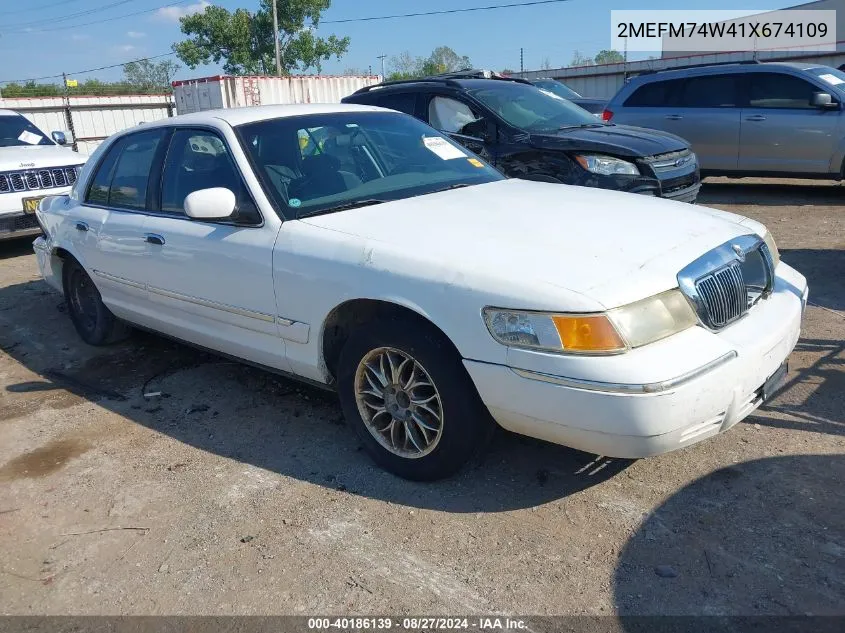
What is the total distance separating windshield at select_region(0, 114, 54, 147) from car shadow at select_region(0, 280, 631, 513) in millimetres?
4789

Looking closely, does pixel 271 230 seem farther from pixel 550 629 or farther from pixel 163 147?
pixel 550 629

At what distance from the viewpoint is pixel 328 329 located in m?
3.58

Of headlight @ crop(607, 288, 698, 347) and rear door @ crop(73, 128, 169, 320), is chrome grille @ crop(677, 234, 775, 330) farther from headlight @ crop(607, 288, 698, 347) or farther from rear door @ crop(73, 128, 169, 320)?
rear door @ crop(73, 128, 169, 320)

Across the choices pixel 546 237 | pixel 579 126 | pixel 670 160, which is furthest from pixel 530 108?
pixel 546 237

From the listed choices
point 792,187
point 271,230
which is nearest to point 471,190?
point 271,230

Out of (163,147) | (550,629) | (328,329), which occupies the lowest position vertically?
(550,629)

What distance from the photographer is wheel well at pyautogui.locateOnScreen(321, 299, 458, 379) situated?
127 inches

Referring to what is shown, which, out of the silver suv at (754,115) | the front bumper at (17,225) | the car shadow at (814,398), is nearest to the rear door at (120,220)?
the car shadow at (814,398)

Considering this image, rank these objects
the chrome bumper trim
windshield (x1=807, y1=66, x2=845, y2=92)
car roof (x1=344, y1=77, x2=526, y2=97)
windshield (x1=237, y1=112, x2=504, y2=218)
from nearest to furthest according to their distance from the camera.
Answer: the chrome bumper trim < windshield (x1=237, y1=112, x2=504, y2=218) < car roof (x1=344, y1=77, x2=526, y2=97) < windshield (x1=807, y1=66, x2=845, y2=92)

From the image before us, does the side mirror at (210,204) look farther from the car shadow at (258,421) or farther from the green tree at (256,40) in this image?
the green tree at (256,40)

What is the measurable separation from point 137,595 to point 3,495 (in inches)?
51.1

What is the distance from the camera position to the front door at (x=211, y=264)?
3.77m

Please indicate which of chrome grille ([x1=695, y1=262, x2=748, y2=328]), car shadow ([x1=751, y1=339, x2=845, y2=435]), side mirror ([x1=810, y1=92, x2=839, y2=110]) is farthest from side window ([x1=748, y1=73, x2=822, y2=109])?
chrome grille ([x1=695, y1=262, x2=748, y2=328])

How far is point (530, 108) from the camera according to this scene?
7578 mm
